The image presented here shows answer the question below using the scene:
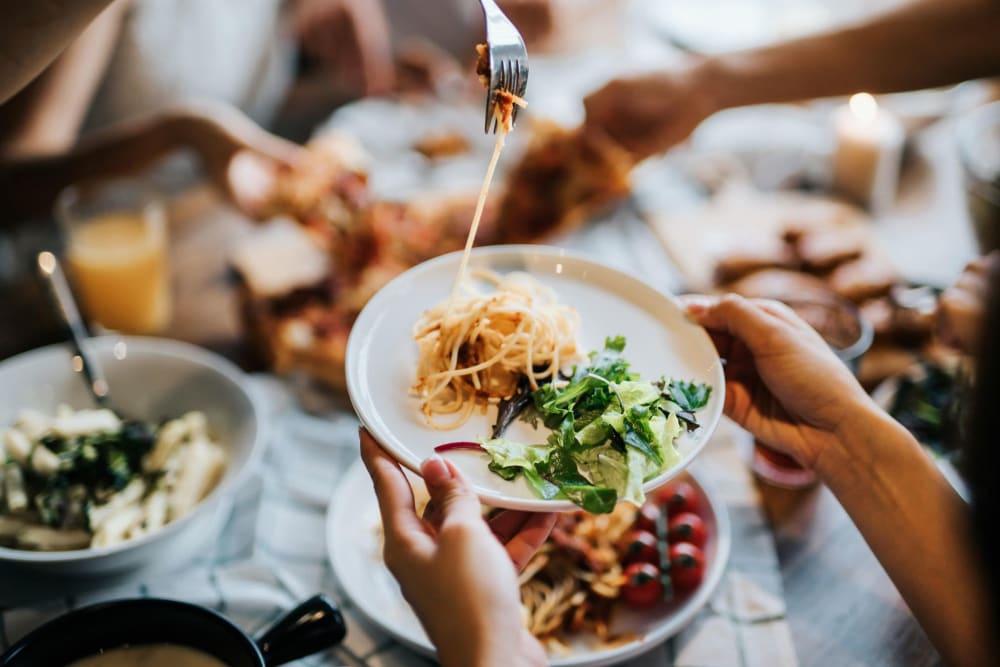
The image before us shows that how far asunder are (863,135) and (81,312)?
2628 mm

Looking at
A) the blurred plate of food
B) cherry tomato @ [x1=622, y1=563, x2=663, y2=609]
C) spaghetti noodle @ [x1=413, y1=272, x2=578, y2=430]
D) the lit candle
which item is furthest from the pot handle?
the lit candle

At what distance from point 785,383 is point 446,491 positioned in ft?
2.35

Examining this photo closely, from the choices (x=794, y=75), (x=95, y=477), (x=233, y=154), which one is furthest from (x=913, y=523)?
(x=233, y=154)

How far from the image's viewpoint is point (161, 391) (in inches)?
68.6

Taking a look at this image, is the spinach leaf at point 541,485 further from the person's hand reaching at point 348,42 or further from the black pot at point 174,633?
the person's hand reaching at point 348,42

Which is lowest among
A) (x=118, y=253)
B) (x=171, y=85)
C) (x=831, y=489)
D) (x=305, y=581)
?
(x=305, y=581)

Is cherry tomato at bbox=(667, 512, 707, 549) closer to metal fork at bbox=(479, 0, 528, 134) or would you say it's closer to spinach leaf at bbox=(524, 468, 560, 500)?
spinach leaf at bbox=(524, 468, 560, 500)

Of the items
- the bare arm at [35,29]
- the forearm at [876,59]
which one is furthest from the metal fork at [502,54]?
the forearm at [876,59]

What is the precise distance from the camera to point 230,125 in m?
2.37

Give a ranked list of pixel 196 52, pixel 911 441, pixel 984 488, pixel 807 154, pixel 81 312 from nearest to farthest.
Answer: pixel 984 488 → pixel 911 441 → pixel 81 312 → pixel 807 154 → pixel 196 52

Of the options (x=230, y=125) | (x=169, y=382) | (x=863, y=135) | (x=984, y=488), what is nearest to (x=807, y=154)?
(x=863, y=135)

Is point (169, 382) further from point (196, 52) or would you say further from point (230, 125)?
point (196, 52)

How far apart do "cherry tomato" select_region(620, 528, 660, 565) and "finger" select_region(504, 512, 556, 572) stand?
0.30 meters

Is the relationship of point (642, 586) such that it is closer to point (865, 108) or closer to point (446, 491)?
point (446, 491)
